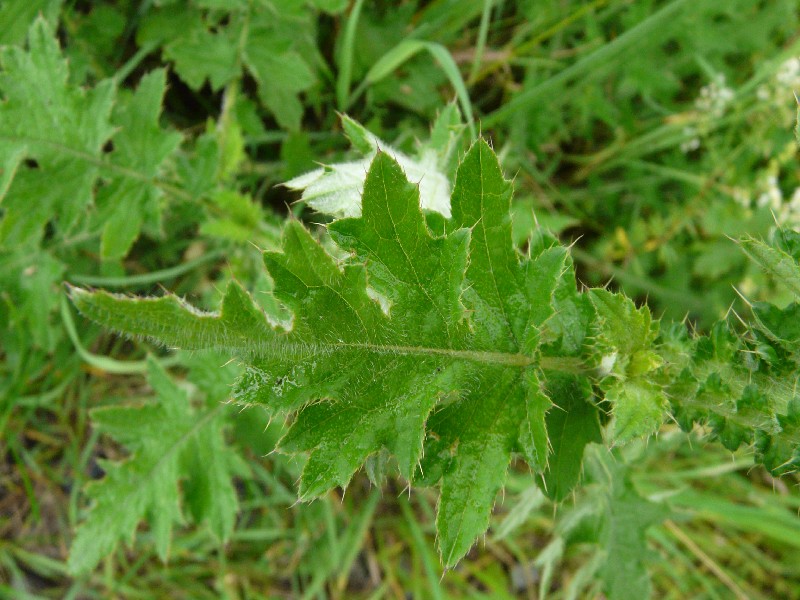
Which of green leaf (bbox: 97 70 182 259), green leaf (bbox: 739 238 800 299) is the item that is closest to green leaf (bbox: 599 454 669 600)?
green leaf (bbox: 739 238 800 299)

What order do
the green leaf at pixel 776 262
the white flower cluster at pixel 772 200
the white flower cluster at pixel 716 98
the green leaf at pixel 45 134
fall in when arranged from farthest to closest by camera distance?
the white flower cluster at pixel 716 98, the white flower cluster at pixel 772 200, the green leaf at pixel 45 134, the green leaf at pixel 776 262

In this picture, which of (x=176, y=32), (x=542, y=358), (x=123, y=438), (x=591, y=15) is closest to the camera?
(x=542, y=358)

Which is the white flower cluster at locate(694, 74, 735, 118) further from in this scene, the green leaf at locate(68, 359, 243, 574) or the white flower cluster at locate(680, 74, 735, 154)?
the green leaf at locate(68, 359, 243, 574)

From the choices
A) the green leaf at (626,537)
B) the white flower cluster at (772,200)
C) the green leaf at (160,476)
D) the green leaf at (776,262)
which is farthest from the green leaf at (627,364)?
the white flower cluster at (772,200)

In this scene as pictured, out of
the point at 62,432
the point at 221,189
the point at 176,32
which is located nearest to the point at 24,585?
the point at 62,432

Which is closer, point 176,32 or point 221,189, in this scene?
point 221,189

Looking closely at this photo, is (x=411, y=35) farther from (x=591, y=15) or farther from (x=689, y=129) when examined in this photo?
(x=689, y=129)

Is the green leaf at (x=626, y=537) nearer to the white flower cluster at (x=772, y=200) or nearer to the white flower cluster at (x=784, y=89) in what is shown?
the white flower cluster at (x=772, y=200)

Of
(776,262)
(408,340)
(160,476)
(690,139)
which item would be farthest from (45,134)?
(690,139)
